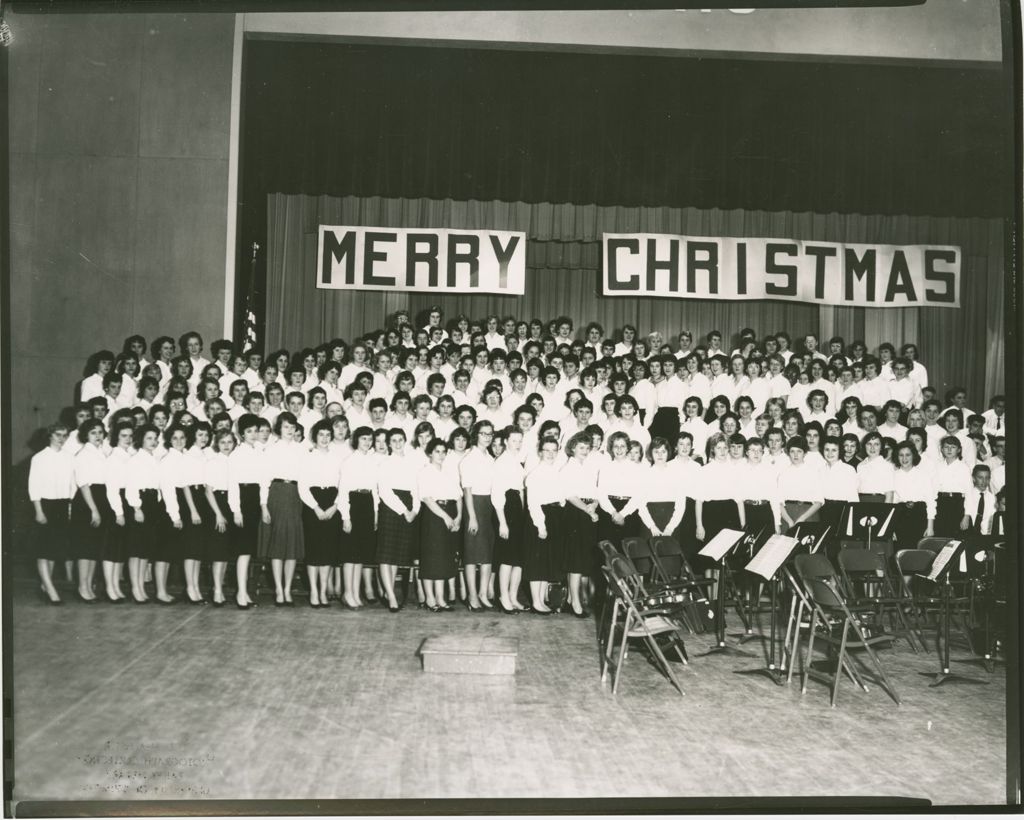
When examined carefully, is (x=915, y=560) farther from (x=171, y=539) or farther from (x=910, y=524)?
(x=171, y=539)

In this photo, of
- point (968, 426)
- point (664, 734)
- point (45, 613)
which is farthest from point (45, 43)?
point (968, 426)

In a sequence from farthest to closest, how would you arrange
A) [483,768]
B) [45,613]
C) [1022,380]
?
1. [45,613]
2. [1022,380]
3. [483,768]

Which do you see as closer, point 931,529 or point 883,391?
point 931,529

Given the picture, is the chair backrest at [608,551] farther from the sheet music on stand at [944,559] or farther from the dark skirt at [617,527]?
the sheet music on stand at [944,559]

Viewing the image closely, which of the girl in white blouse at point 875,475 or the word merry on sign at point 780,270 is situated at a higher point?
the word merry on sign at point 780,270

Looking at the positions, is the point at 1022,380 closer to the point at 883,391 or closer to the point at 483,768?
the point at 483,768

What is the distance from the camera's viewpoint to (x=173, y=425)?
6.63 metres

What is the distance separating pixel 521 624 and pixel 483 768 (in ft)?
7.28

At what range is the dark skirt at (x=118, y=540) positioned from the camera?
6.38 metres

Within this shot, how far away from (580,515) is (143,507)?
121 inches

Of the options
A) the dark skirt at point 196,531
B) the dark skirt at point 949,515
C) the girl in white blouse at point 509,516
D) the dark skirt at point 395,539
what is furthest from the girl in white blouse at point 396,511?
the dark skirt at point 949,515

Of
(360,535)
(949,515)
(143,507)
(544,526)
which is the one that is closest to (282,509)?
(360,535)

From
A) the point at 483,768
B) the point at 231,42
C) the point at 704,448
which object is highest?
the point at 231,42

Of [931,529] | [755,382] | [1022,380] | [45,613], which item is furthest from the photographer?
[755,382]
